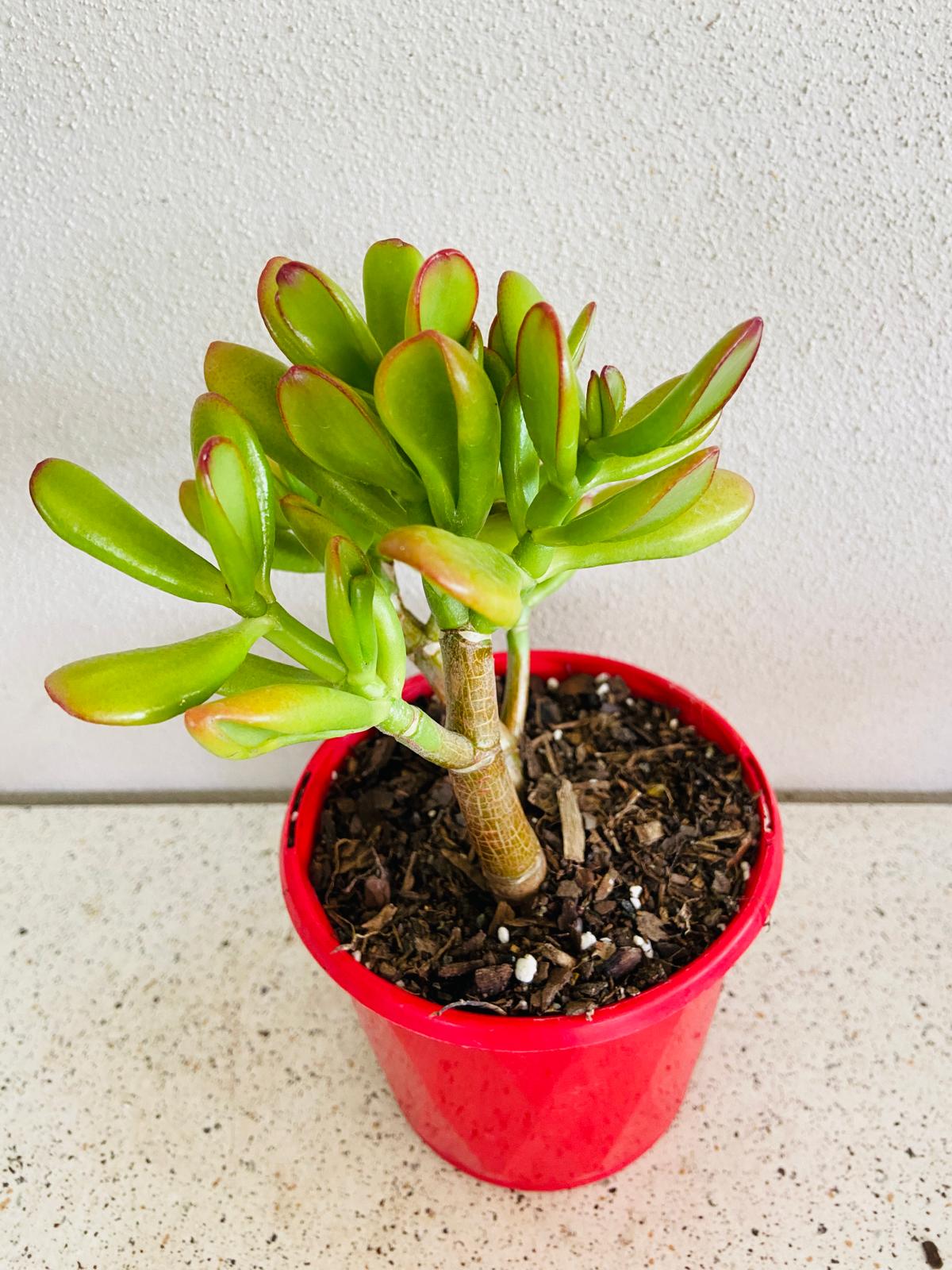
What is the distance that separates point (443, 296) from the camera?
513 millimetres

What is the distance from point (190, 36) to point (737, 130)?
40cm

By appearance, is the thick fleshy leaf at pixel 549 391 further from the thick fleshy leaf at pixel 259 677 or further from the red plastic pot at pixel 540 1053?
the red plastic pot at pixel 540 1053

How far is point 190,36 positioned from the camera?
2.21ft

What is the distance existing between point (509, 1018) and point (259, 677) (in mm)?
284

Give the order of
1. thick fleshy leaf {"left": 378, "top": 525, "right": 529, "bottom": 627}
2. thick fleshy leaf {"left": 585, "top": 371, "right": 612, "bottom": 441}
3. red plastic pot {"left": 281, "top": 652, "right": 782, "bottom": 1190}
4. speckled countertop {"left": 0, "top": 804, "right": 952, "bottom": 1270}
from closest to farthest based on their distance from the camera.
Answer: thick fleshy leaf {"left": 378, "top": 525, "right": 529, "bottom": 627} < thick fleshy leaf {"left": 585, "top": 371, "right": 612, "bottom": 441} < red plastic pot {"left": 281, "top": 652, "right": 782, "bottom": 1190} < speckled countertop {"left": 0, "top": 804, "right": 952, "bottom": 1270}

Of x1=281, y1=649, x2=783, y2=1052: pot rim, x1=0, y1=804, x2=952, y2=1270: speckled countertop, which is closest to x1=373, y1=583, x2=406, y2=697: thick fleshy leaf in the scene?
x1=281, y1=649, x2=783, y2=1052: pot rim

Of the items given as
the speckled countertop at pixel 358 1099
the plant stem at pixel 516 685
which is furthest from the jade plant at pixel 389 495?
the speckled countertop at pixel 358 1099

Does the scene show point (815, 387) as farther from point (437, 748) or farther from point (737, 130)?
point (437, 748)

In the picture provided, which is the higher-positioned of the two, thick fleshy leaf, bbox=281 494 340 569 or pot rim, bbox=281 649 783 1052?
thick fleshy leaf, bbox=281 494 340 569

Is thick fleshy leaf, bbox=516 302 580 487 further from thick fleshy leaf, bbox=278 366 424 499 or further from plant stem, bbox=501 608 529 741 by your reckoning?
plant stem, bbox=501 608 529 741

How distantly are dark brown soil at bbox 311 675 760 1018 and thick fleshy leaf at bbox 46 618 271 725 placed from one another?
305 millimetres

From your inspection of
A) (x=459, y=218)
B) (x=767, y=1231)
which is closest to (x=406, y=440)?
(x=459, y=218)

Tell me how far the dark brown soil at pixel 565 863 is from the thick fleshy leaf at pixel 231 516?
0.32 metres

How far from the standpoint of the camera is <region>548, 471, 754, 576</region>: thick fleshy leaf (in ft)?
1.96
